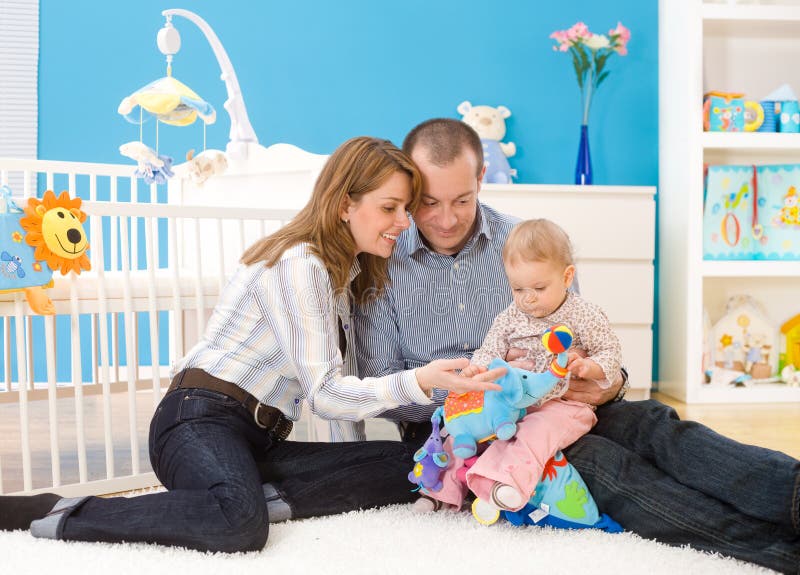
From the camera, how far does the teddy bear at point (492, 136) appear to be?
9.59ft

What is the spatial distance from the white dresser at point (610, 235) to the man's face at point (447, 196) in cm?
113

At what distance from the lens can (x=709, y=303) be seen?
2.99m

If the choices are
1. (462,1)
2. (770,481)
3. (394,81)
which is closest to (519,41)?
(462,1)

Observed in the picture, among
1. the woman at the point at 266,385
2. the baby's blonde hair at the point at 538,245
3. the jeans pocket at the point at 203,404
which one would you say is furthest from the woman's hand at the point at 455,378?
the jeans pocket at the point at 203,404

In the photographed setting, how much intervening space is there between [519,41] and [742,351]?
1351 millimetres

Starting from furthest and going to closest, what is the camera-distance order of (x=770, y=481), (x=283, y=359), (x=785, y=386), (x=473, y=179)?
(x=785, y=386) → (x=473, y=179) → (x=283, y=359) → (x=770, y=481)

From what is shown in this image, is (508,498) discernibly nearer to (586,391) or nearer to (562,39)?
(586,391)

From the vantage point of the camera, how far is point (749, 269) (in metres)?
2.77

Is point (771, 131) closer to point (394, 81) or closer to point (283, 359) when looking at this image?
point (394, 81)

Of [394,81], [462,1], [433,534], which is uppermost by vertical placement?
[462,1]

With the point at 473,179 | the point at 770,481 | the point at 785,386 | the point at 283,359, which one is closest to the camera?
the point at 770,481

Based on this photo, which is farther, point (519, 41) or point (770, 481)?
point (519, 41)

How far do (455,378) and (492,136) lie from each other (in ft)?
6.24

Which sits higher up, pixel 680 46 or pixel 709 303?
pixel 680 46
